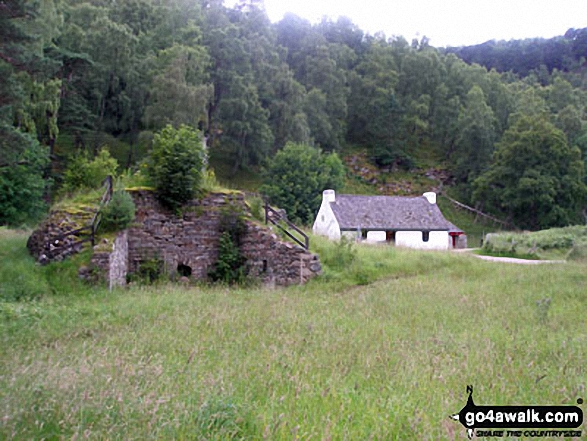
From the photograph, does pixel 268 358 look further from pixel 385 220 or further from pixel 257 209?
pixel 385 220

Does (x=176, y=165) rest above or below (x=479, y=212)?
above

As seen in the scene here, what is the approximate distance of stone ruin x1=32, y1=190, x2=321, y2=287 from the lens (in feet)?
45.9

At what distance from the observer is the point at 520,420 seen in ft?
13.9

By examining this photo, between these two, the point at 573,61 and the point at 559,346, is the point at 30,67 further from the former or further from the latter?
the point at 573,61

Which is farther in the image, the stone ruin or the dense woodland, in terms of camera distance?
the dense woodland

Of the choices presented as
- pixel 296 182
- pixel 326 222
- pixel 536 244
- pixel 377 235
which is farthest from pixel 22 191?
pixel 536 244

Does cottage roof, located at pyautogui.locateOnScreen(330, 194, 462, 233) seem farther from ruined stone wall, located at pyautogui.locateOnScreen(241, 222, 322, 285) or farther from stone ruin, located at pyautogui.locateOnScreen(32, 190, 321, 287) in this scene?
stone ruin, located at pyautogui.locateOnScreen(32, 190, 321, 287)

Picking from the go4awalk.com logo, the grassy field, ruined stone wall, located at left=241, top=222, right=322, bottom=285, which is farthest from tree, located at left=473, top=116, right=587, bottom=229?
the go4awalk.com logo

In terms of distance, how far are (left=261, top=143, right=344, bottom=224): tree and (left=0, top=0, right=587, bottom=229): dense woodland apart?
5836 mm

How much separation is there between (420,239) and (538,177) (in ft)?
55.3

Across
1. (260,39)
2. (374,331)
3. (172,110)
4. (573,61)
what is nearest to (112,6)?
(260,39)

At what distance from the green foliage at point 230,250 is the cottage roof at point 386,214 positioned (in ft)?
60.6

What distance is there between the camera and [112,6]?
45.0 m

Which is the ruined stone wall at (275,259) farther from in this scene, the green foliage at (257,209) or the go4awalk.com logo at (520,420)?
the go4awalk.com logo at (520,420)
